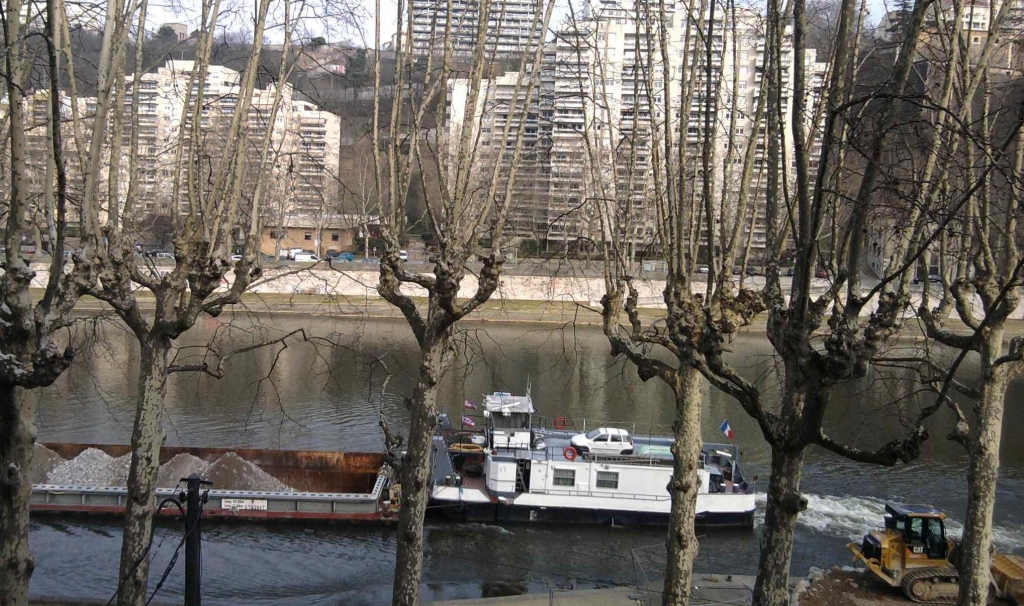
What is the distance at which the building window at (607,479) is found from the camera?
15.3 m

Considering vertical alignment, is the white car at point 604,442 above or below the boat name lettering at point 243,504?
above

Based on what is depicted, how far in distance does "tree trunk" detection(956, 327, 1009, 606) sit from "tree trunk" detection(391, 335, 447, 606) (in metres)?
4.83

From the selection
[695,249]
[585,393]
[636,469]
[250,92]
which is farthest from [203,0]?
[585,393]

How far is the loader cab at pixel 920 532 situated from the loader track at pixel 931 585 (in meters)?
0.25

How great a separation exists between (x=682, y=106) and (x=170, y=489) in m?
12.1

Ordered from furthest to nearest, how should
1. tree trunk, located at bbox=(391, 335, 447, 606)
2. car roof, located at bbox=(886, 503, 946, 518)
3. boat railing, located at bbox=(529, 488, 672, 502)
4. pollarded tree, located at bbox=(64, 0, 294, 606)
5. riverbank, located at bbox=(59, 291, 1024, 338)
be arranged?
riverbank, located at bbox=(59, 291, 1024, 338) → boat railing, located at bbox=(529, 488, 672, 502) → car roof, located at bbox=(886, 503, 946, 518) → pollarded tree, located at bbox=(64, 0, 294, 606) → tree trunk, located at bbox=(391, 335, 447, 606)

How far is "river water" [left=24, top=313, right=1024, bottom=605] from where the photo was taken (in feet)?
40.3

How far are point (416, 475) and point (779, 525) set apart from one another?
2823 mm

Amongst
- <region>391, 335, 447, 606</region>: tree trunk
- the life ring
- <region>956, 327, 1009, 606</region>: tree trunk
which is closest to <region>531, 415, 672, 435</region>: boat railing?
the life ring

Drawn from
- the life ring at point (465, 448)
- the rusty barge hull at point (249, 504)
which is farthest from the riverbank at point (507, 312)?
the rusty barge hull at point (249, 504)

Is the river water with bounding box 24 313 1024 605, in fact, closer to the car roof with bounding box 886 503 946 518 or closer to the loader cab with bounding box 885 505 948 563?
the car roof with bounding box 886 503 946 518

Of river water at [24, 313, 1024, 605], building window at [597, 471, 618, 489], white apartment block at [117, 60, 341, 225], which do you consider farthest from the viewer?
building window at [597, 471, 618, 489]

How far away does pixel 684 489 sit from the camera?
747cm

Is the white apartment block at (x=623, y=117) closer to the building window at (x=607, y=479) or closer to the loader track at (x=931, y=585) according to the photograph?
the building window at (x=607, y=479)
